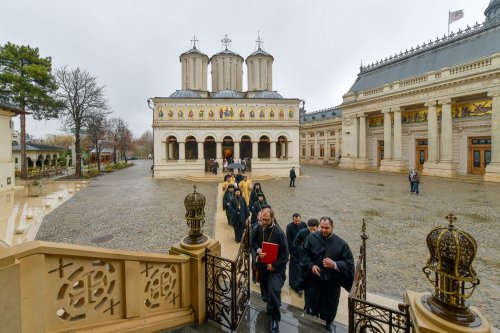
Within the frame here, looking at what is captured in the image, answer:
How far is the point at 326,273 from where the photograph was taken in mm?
3750

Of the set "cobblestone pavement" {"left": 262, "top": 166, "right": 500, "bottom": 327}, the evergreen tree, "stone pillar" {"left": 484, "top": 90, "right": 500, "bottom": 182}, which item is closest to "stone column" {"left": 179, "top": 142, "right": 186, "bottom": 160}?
the evergreen tree

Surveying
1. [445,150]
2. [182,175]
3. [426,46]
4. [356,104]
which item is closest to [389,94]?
[356,104]

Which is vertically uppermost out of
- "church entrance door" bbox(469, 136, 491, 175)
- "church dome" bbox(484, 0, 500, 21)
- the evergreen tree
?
"church dome" bbox(484, 0, 500, 21)

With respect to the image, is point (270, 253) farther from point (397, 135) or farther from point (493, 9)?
point (493, 9)

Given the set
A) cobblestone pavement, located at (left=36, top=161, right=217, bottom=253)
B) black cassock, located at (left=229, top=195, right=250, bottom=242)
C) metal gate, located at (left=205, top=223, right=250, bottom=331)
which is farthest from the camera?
cobblestone pavement, located at (left=36, top=161, right=217, bottom=253)

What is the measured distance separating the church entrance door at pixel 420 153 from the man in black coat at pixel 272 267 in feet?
107

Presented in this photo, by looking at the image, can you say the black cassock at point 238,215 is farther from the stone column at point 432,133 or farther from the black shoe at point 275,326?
the stone column at point 432,133

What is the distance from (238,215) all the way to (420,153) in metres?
31.1

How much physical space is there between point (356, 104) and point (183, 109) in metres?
24.8

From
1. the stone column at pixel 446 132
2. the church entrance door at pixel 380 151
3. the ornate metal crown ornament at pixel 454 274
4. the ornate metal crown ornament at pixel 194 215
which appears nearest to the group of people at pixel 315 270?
the ornate metal crown ornament at pixel 194 215

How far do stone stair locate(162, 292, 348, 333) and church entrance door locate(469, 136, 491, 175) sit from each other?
30778 mm

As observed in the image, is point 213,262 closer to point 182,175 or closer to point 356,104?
point 182,175

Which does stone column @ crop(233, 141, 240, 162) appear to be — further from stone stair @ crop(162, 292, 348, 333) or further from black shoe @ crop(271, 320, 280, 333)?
black shoe @ crop(271, 320, 280, 333)

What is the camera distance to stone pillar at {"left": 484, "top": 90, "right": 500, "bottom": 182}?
21.7 m
